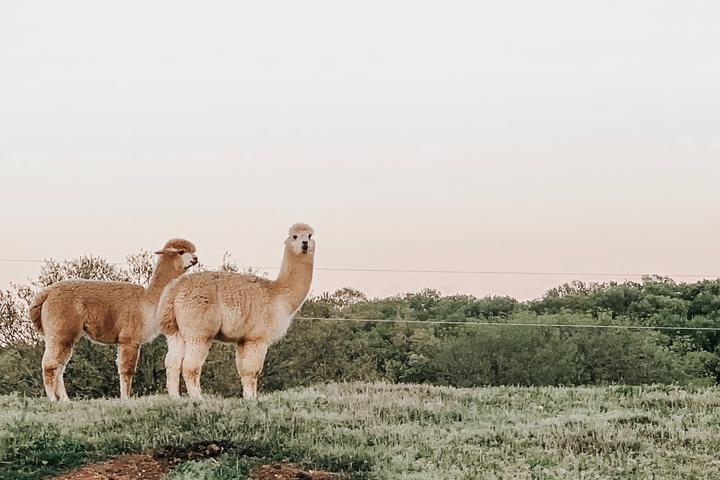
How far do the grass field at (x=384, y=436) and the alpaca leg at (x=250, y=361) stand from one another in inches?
13.3

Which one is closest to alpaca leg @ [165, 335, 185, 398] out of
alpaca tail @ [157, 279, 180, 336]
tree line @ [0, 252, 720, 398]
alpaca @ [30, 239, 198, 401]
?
alpaca tail @ [157, 279, 180, 336]

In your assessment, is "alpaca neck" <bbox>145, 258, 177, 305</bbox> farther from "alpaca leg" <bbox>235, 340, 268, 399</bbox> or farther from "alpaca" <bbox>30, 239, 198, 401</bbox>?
"alpaca leg" <bbox>235, 340, 268, 399</bbox>

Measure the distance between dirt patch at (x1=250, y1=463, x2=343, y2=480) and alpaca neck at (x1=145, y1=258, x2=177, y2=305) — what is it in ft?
16.0

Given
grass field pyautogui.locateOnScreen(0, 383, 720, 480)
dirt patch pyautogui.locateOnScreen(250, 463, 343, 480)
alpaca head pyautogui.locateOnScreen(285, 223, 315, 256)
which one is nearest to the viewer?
dirt patch pyautogui.locateOnScreen(250, 463, 343, 480)

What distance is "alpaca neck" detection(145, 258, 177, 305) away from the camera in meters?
16.2

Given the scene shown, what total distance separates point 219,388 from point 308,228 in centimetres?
1796

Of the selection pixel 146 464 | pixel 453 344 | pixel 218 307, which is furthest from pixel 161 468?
pixel 453 344

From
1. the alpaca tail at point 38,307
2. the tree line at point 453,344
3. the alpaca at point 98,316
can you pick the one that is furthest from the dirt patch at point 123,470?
the tree line at point 453,344

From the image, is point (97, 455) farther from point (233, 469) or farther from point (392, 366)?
point (392, 366)

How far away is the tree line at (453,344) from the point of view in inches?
1241

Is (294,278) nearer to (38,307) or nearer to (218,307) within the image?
(218,307)

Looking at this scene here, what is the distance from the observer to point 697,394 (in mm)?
16750

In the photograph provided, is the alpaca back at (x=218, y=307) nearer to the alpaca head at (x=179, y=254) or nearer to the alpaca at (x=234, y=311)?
the alpaca at (x=234, y=311)

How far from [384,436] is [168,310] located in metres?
3.87
